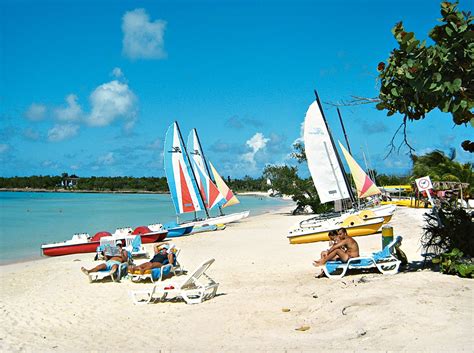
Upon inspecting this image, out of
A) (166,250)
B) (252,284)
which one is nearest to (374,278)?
(252,284)

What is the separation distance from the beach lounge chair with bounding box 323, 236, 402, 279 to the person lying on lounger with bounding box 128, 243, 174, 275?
3.91 metres

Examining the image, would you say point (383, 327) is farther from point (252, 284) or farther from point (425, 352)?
point (252, 284)

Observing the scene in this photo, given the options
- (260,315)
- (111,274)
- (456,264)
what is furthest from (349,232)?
(260,315)

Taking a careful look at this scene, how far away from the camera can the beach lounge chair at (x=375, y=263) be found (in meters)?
9.62

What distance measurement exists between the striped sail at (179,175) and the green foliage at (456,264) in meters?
17.9

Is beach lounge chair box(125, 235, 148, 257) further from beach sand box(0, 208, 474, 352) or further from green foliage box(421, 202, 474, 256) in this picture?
green foliage box(421, 202, 474, 256)

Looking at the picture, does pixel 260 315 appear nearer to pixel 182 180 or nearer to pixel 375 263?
pixel 375 263

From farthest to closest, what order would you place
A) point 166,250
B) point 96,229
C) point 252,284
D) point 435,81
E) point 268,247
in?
point 96,229 < point 268,247 < point 166,250 < point 252,284 < point 435,81

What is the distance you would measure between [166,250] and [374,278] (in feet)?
17.0

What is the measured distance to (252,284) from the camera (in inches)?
414

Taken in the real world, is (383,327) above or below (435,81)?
below

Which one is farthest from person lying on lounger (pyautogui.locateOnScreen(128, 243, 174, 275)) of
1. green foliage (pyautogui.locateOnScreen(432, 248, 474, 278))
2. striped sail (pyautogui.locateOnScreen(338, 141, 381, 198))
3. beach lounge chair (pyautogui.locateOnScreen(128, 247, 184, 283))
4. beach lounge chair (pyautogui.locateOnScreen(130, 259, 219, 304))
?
striped sail (pyautogui.locateOnScreen(338, 141, 381, 198))

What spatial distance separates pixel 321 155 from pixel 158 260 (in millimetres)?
10145

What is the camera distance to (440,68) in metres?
7.50
